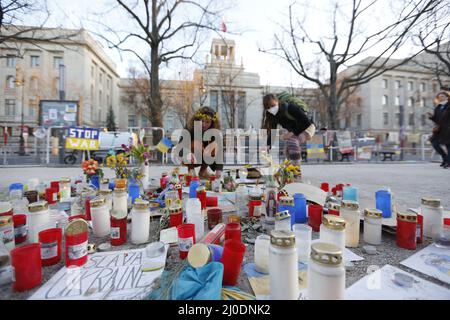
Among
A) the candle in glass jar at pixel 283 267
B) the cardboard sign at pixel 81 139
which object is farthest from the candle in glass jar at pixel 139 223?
the cardboard sign at pixel 81 139

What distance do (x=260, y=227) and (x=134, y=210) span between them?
1026 millimetres

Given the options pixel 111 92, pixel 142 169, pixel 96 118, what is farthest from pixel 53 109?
pixel 111 92

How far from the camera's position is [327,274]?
2.52ft

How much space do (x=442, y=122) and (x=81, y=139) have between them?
11111mm

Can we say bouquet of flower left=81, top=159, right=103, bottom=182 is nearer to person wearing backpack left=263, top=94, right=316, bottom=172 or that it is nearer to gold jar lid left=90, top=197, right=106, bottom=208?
gold jar lid left=90, top=197, right=106, bottom=208

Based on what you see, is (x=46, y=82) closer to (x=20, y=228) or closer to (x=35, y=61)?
(x=35, y=61)

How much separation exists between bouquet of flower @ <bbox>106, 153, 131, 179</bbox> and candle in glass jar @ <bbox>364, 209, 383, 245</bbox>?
2632 mm

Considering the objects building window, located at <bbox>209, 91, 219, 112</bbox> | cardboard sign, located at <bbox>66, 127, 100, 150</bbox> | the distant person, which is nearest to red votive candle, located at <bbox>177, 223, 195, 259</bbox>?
the distant person

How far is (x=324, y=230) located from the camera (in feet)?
4.00

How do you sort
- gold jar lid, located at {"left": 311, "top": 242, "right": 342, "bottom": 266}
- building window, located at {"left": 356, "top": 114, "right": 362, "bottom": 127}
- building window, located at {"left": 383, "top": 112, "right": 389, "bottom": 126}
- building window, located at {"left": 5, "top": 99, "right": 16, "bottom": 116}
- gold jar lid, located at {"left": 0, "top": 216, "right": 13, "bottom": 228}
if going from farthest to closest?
1. building window, located at {"left": 356, "top": 114, "right": 362, "bottom": 127}
2. building window, located at {"left": 383, "top": 112, "right": 389, "bottom": 126}
3. building window, located at {"left": 5, "top": 99, "right": 16, "bottom": 116}
4. gold jar lid, located at {"left": 0, "top": 216, "right": 13, "bottom": 228}
5. gold jar lid, located at {"left": 311, "top": 242, "right": 342, "bottom": 266}

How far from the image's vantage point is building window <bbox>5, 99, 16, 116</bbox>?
24.3 metres

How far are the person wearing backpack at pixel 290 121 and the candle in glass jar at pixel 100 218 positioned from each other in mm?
2990
